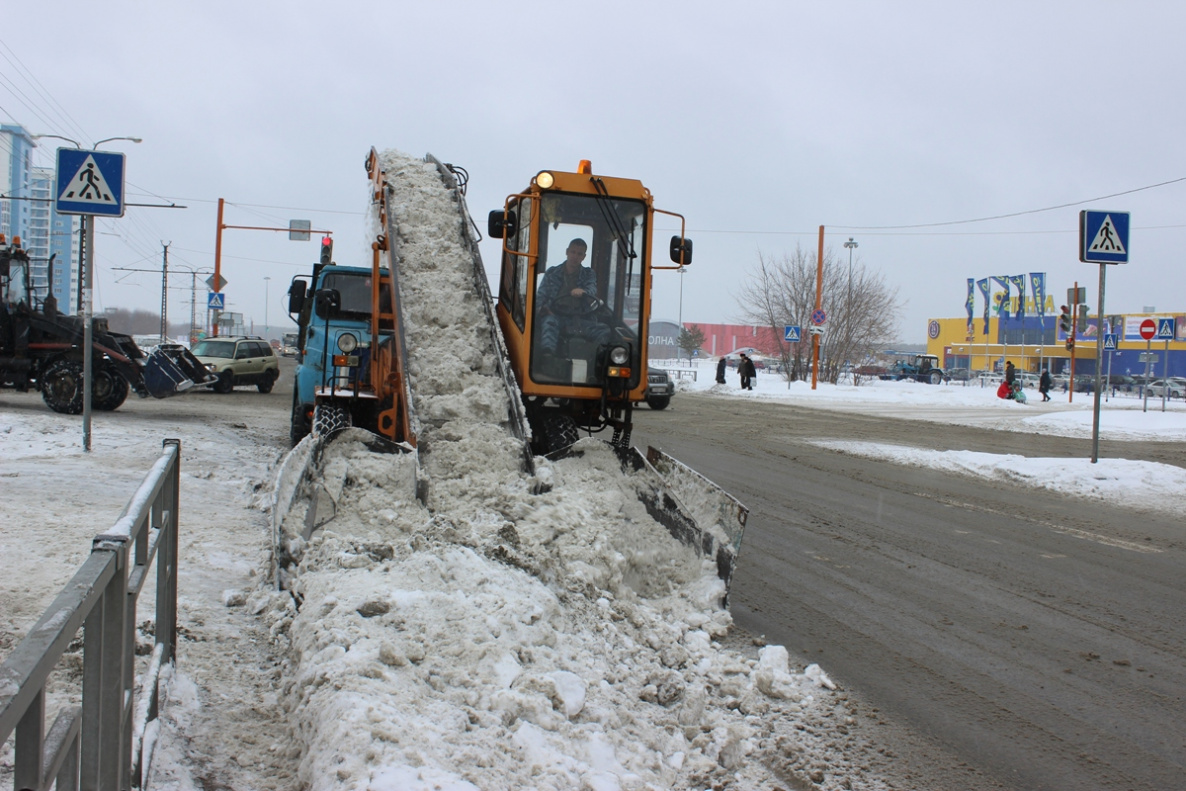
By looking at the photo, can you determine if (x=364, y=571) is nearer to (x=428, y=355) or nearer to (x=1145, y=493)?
(x=428, y=355)

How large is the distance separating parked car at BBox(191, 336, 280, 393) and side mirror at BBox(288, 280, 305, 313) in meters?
13.6

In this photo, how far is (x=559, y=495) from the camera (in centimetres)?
584

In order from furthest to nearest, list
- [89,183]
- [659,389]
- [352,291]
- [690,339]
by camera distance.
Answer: [690,339] < [659,389] < [352,291] < [89,183]

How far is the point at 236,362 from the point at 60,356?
8804 millimetres

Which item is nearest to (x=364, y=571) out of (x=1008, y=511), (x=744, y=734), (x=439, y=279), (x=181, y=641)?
(x=181, y=641)

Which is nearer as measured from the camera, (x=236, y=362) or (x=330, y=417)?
(x=330, y=417)

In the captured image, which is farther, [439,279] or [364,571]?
[439,279]

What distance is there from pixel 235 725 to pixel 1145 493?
10.8 meters

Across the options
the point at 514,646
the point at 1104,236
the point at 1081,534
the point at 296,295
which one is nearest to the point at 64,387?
the point at 296,295

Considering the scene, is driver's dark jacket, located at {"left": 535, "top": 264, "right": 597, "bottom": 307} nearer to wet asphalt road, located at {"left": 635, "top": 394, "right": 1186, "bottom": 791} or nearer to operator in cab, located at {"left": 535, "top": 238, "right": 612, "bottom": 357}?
operator in cab, located at {"left": 535, "top": 238, "right": 612, "bottom": 357}

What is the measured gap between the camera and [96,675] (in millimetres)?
2090

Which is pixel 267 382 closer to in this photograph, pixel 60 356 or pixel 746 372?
pixel 60 356

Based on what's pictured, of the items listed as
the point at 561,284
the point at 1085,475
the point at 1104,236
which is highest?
the point at 1104,236

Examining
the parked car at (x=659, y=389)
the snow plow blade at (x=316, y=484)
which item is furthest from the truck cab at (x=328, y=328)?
the parked car at (x=659, y=389)
